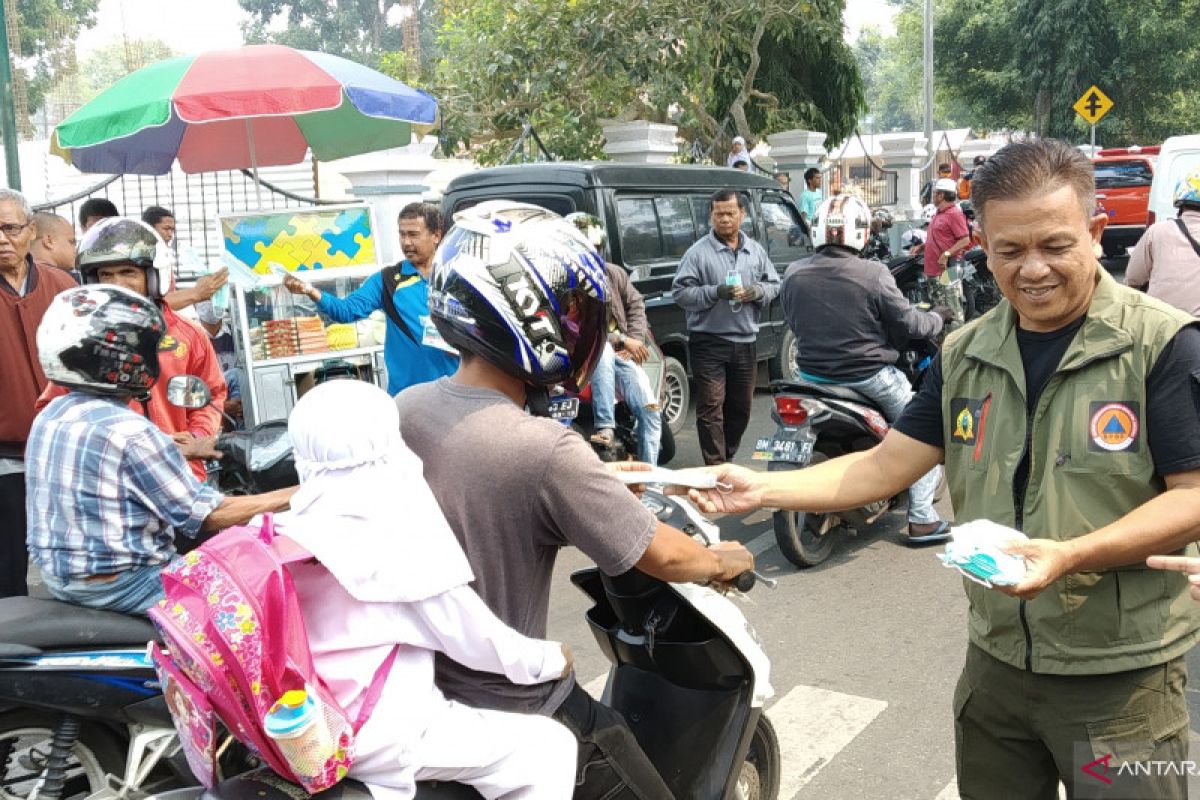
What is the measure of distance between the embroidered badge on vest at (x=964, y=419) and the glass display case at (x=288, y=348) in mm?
5948

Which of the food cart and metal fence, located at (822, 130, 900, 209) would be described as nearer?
the food cart

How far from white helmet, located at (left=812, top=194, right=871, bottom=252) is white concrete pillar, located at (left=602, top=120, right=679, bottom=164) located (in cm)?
842

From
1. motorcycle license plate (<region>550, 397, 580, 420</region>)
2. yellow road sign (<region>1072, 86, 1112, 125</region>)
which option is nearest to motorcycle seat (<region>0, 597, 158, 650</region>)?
motorcycle license plate (<region>550, 397, 580, 420</region>)

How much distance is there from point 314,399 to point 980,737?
1.45 m

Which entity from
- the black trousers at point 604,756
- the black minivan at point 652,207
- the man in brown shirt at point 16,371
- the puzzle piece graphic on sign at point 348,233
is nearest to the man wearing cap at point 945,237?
the black minivan at point 652,207

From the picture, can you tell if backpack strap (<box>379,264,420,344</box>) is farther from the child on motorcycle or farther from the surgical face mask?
the child on motorcycle

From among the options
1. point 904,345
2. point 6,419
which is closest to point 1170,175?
point 904,345

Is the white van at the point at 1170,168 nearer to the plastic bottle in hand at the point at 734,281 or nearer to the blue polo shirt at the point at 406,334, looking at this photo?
the plastic bottle in hand at the point at 734,281

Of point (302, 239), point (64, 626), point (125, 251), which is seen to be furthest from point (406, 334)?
point (64, 626)

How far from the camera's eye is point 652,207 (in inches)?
338

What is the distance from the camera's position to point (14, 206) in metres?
4.70

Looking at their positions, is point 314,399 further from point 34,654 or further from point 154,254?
point 154,254

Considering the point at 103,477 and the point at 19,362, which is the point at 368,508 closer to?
the point at 103,477

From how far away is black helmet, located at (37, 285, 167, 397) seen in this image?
2.94m
